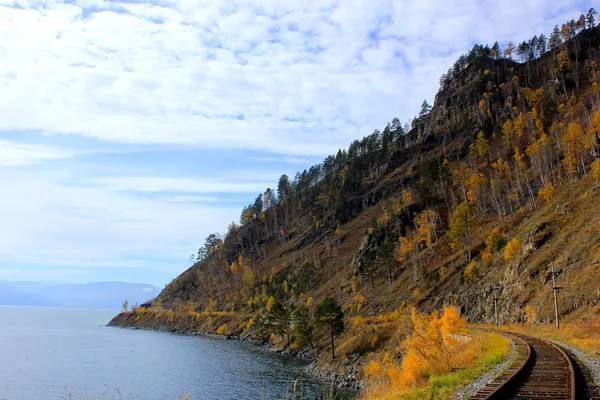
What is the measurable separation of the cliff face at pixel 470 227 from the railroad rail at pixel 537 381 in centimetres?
2893

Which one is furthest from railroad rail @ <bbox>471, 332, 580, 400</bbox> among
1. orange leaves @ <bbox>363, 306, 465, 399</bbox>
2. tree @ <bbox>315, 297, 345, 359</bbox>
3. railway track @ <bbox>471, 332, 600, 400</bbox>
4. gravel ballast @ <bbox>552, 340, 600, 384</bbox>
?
tree @ <bbox>315, 297, 345, 359</bbox>

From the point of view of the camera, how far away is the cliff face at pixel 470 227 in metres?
69.9

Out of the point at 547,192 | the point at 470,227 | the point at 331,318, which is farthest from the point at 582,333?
the point at 547,192

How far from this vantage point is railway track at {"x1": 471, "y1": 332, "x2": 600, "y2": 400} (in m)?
16.3

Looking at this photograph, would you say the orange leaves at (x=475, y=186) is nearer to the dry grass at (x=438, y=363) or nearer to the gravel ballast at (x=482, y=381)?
the dry grass at (x=438, y=363)

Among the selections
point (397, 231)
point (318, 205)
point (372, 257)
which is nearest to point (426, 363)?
point (372, 257)

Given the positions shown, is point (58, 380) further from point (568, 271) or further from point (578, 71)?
point (578, 71)

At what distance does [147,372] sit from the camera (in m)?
75.6

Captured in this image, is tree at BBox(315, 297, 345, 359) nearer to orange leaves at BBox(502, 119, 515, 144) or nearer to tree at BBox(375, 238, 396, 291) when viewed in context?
tree at BBox(375, 238, 396, 291)

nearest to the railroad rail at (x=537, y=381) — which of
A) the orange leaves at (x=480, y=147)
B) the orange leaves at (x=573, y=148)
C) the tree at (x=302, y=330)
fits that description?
the tree at (x=302, y=330)

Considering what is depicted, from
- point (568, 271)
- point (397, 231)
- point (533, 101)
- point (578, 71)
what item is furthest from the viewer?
point (578, 71)

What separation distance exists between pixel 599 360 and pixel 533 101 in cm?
17504

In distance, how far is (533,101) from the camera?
17250cm

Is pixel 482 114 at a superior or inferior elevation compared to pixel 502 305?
superior
